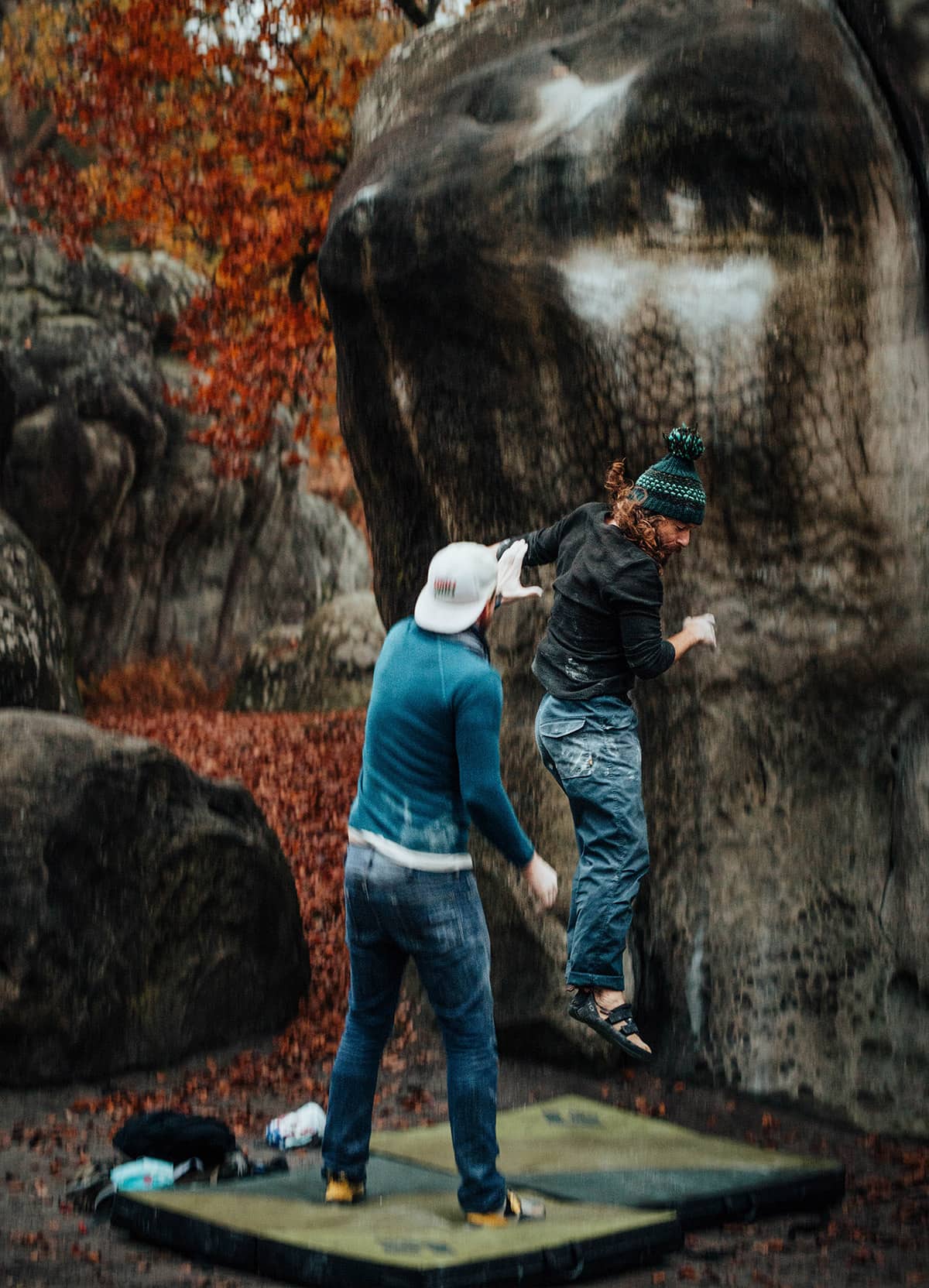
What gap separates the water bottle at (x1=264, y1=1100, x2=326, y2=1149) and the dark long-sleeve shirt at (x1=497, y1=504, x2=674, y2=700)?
235 cm

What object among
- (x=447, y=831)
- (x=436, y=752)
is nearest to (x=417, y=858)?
(x=447, y=831)

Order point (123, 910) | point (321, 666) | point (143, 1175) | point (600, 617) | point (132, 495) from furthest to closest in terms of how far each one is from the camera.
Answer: point (132, 495)
point (321, 666)
point (123, 910)
point (600, 617)
point (143, 1175)

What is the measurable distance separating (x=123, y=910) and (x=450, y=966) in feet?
11.0

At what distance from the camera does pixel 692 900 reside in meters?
8.03

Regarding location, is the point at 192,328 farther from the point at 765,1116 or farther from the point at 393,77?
the point at 765,1116

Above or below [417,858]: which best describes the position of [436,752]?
above

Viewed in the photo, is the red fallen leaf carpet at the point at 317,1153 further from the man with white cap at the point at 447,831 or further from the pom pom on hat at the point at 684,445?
the pom pom on hat at the point at 684,445

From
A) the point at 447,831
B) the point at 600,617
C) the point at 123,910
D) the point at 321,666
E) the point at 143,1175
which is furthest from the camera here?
the point at 321,666

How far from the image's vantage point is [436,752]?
550cm

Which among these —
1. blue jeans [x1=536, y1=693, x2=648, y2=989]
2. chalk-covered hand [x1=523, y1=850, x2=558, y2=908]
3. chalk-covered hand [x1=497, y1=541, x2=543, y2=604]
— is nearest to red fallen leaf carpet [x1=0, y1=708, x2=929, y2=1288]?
blue jeans [x1=536, y1=693, x2=648, y2=989]

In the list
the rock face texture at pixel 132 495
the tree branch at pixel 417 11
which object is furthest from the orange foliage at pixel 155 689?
the tree branch at pixel 417 11

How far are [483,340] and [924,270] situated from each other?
2297mm

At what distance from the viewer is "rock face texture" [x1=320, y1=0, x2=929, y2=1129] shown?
24.7ft

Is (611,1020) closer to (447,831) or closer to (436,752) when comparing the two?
(447,831)
